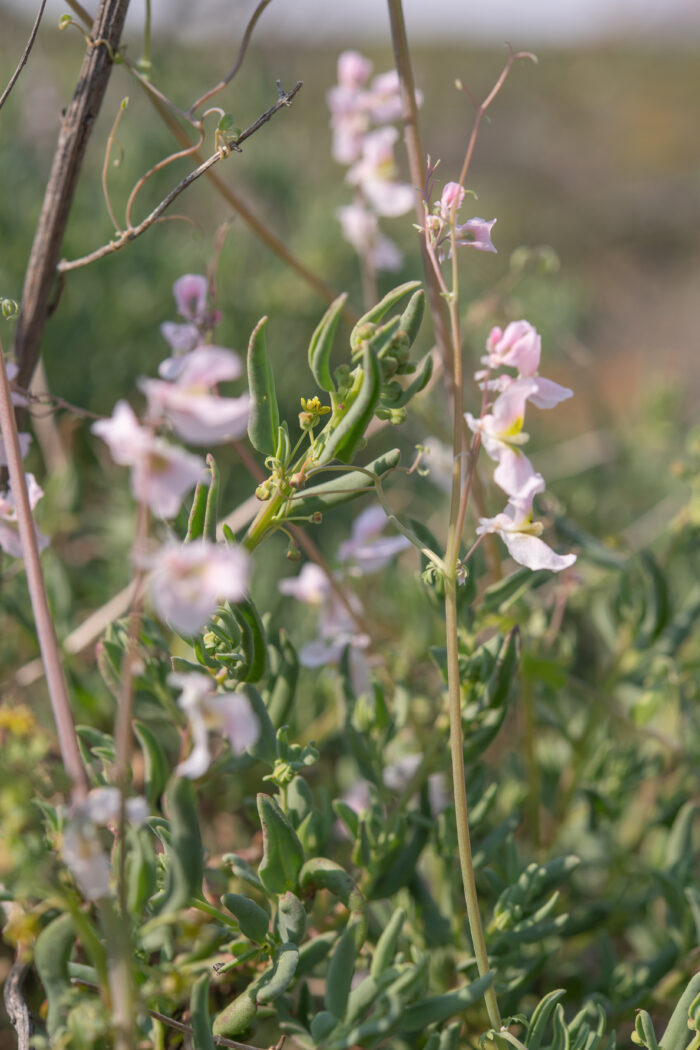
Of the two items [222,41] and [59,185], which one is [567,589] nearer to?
[59,185]

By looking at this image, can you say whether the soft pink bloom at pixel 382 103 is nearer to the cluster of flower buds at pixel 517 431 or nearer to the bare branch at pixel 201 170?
the bare branch at pixel 201 170

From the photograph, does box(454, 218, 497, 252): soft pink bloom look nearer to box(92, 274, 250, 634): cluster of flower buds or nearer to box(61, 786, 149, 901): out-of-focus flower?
box(92, 274, 250, 634): cluster of flower buds

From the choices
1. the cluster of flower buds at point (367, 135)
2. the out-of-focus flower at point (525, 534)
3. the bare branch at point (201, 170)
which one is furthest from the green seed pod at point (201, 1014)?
the cluster of flower buds at point (367, 135)

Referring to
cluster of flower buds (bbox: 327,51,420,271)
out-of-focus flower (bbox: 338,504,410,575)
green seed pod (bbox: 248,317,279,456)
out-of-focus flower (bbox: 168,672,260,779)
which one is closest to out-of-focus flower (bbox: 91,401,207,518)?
out-of-focus flower (bbox: 168,672,260,779)

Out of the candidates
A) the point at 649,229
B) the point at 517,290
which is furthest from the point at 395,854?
the point at 649,229

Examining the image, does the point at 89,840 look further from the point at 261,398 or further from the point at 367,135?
the point at 367,135

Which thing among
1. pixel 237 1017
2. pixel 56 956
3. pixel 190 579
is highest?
pixel 190 579

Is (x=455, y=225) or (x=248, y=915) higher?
(x=455, y=225)

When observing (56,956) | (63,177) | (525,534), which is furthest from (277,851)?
(63,177)
